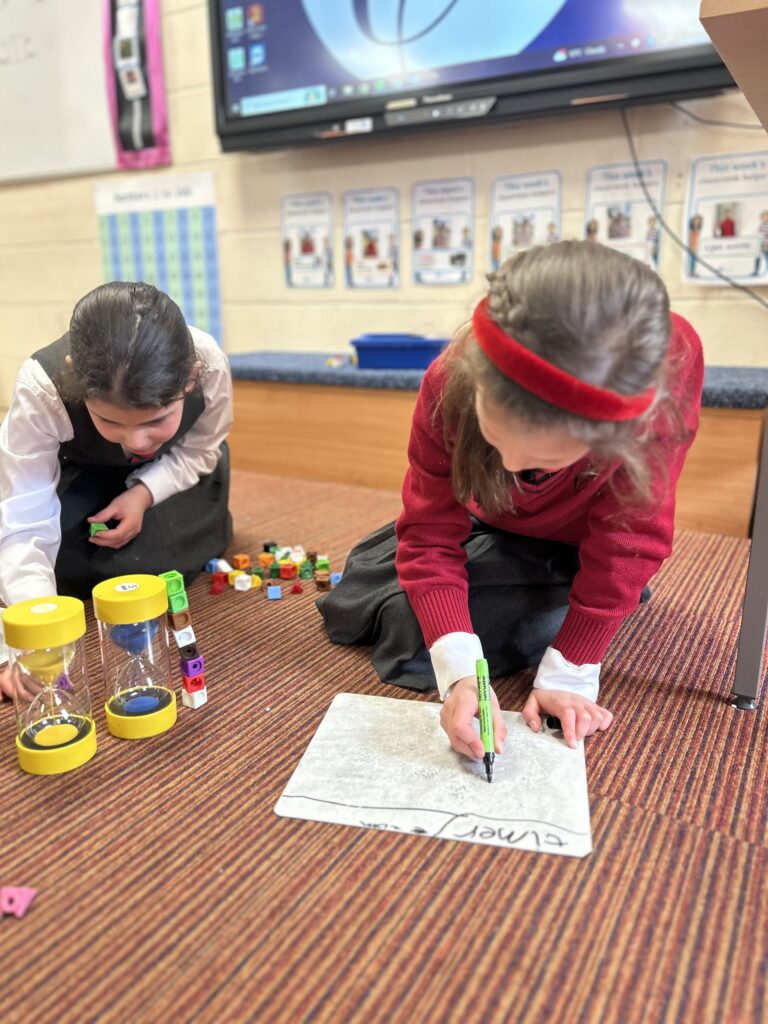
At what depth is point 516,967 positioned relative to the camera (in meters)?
0.56

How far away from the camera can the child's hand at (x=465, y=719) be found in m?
0.76

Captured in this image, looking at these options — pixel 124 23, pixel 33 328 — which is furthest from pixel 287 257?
pixel 33 328

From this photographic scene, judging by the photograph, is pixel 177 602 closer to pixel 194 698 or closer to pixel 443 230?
pixel 194 698

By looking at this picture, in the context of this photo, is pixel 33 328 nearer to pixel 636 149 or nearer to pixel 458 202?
pixel 458 202

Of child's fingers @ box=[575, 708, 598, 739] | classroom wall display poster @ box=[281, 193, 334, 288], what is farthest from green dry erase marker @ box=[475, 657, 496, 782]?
classroom wall display poster @ box=[281, 193, 334, 288]

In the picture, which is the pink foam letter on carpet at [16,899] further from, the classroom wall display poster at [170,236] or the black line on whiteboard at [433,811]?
the classroom wall display poster at [170,236]

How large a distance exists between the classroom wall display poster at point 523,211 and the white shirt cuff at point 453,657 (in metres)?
1.35

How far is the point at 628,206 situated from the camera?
1.82 metres

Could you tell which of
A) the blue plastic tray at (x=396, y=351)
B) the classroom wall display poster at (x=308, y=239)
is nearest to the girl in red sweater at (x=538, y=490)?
the blue plastic tray at (x=396, y=351)

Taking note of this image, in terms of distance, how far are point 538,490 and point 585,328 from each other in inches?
12.3

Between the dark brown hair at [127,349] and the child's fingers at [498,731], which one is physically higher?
the dark brown hair at [127,349]

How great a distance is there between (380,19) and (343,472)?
1.12 meters

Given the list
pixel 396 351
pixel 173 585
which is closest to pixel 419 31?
pixel 396 351

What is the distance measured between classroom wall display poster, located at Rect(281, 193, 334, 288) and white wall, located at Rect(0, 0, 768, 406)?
29mm
